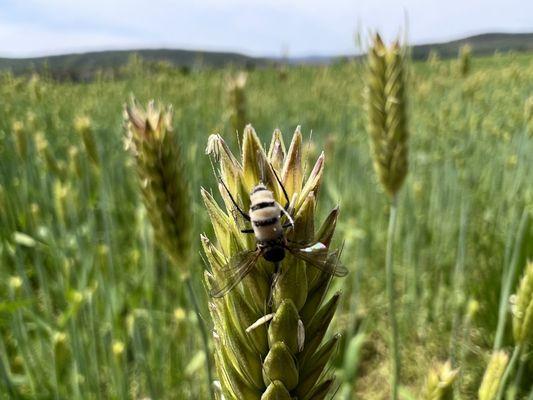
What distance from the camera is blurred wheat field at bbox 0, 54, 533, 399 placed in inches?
90.6

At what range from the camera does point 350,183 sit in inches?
185

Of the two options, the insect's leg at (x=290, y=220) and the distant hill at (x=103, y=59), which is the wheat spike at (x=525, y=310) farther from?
the distant hill at (x=103, y=59)

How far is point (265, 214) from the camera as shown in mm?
690

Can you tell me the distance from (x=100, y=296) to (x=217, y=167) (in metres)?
2.53

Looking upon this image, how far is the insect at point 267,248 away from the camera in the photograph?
687mm

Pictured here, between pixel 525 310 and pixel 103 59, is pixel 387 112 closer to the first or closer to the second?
pixel 525 310

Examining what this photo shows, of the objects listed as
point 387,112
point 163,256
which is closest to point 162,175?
point 387,112

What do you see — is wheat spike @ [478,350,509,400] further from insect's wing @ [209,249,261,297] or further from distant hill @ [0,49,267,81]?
distant hill @ [0,49,267,81]

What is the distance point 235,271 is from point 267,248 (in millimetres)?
62

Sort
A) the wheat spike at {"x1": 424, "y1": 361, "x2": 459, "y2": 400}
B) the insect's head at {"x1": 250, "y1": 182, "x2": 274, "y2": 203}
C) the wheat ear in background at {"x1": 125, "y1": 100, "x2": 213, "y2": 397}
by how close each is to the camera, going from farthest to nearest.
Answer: the wheat ear in background at {"x1": 125, "y1": 100, "x2": 213, "y2": 397}, the wheat spike at {"x1": 424, "y1": 361, "x2": 459, "y2": 400}, the insect's head at {"x1": 250, "y1": 182, "x2": 274, "y2": 203}

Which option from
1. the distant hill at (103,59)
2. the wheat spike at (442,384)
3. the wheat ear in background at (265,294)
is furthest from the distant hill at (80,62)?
the wheat spike at (442,384)

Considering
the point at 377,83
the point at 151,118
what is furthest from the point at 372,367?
the point at 151,118

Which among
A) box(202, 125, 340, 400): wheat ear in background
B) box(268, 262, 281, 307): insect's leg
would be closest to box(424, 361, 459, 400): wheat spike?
box(202, 125, 340, 400): wheat ear in background

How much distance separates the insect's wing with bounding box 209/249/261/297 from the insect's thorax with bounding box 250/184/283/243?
0.04 m
